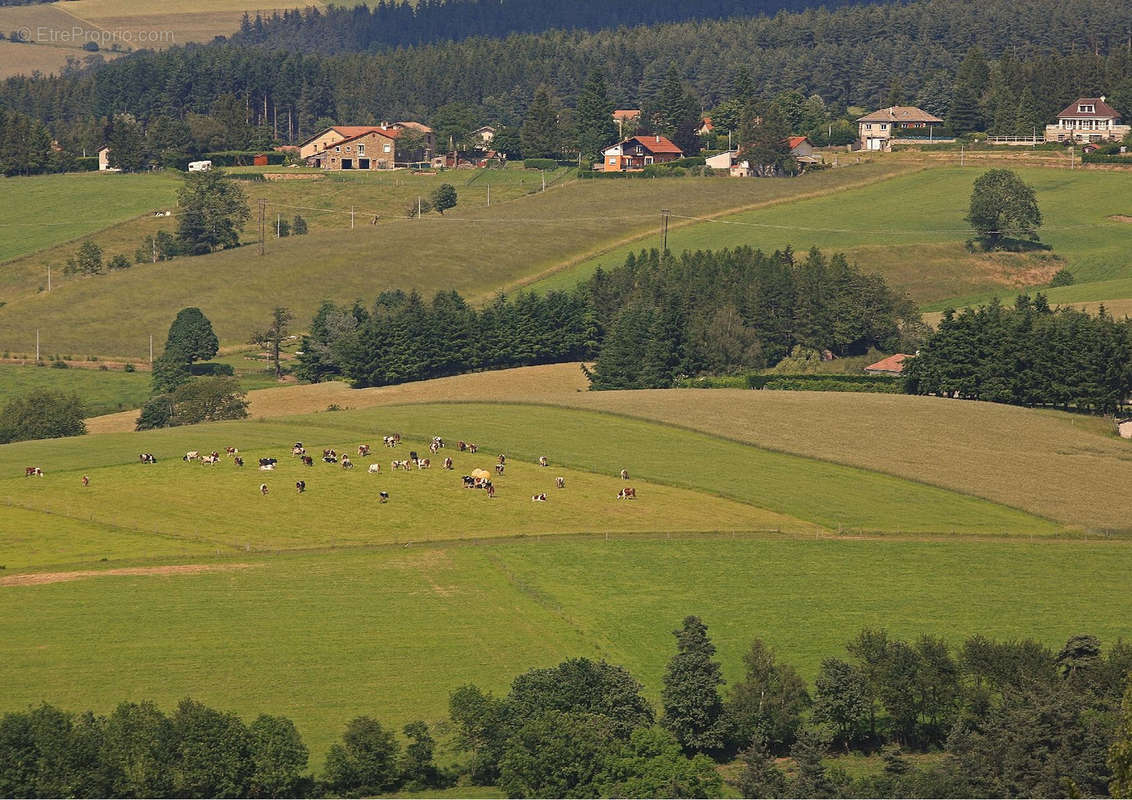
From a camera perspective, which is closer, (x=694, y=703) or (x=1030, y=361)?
(x=694, y=703)

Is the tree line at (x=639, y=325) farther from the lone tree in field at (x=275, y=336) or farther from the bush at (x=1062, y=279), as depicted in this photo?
the bush at (x=1062, y=279)

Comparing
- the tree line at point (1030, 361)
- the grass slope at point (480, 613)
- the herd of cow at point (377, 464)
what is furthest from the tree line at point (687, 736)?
the tree line at point (1030, 361)

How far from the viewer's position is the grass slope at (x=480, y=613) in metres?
70.1

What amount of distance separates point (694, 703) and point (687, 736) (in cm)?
131

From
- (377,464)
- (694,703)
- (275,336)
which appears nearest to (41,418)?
(377,464)

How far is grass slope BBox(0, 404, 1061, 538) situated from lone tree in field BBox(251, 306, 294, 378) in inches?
1481

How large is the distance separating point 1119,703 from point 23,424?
276ft

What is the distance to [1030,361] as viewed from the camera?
130 m

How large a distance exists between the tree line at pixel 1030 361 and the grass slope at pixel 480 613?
35471 millimetres

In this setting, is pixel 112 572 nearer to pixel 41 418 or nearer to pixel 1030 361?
pixel 41 418

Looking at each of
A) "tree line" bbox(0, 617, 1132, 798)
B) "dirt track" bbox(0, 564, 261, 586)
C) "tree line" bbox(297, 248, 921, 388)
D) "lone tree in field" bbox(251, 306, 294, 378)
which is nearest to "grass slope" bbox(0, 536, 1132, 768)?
"dirt track" bbox(0, 564, 261, 586)

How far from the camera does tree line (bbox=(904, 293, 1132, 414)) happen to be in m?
125

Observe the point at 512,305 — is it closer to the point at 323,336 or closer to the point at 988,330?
the point at 323,336

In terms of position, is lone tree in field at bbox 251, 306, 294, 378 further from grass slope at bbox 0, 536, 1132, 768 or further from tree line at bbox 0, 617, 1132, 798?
tree line at bbox 0, 617, 1132, 798
